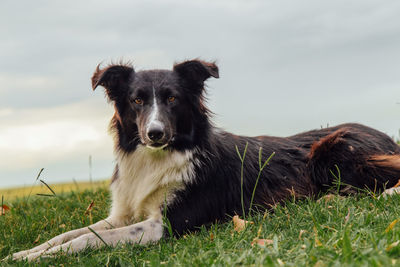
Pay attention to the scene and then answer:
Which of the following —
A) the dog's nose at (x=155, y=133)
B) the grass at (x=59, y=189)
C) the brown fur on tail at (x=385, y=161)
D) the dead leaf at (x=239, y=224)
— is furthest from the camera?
the grass at (x=59, y=189)

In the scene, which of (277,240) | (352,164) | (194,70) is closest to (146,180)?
(194,70)

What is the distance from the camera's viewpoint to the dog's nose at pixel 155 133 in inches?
178

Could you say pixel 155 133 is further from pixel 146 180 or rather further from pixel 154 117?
pixel 146 180

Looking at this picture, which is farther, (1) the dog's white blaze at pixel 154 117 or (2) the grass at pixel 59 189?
(2) the grass at pixel 59 189

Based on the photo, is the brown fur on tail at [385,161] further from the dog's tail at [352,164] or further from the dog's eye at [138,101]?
the dog's eye at [138,101]

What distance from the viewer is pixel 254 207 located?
519cm

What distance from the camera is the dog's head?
Result: 4730 mm

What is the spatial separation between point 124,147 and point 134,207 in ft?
2.31

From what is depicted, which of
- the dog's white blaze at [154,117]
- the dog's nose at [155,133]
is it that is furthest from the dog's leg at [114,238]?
the dog's white blaze at [154,117]

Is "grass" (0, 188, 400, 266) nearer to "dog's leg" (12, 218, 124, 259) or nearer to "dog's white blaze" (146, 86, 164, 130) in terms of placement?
"dog's leg" (12, 218, 124, 259)

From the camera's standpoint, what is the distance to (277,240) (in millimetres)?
3289

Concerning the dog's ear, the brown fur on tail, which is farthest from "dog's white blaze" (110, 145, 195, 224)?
the brown fur on tail

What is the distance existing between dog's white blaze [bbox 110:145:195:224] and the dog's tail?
1793 millimetres

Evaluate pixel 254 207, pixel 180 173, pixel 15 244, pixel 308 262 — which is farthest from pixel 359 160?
pixel 15 244
